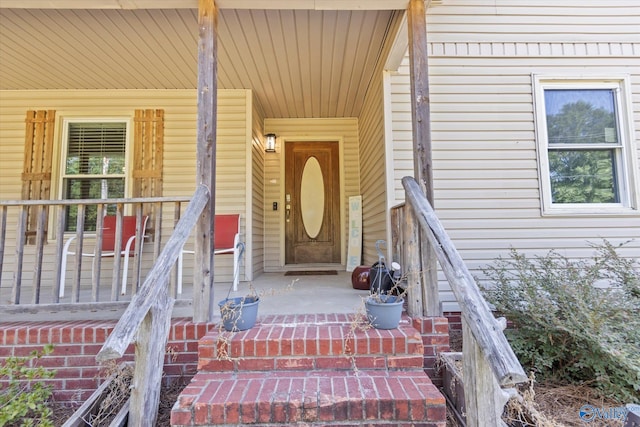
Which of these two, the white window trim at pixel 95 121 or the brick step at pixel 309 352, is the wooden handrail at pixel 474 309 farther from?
the white window trim at pixel 95 121

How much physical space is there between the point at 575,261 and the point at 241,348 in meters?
3.17

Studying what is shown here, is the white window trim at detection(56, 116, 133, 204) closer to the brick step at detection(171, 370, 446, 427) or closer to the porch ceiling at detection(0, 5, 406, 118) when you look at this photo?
the porch ceiling at detection(0, 5, 406, 118)

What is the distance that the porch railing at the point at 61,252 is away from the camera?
2.13m

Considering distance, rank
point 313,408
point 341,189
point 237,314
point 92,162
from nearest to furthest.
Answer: point 313,408
point 237,314
point 92,162
point 341,189

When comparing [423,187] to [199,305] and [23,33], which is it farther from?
[23,33]

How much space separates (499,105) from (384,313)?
252cm

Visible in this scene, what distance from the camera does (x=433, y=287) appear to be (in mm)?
2146

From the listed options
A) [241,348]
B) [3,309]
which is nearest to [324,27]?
[241,348]

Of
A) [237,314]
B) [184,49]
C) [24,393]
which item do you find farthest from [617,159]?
[24,393]

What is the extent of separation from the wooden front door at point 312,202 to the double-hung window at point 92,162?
227cm

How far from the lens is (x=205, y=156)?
2111mm

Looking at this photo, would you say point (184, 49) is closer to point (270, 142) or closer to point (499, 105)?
point (270, 142)

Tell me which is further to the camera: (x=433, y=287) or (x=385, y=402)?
(x=433, y=287)

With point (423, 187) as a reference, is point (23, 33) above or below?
above
